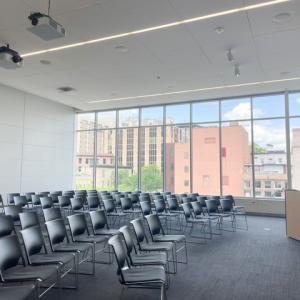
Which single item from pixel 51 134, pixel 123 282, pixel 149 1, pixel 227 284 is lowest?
pixel 227 284

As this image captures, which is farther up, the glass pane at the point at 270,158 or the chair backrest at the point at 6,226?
the glass pane at the point at 270,158

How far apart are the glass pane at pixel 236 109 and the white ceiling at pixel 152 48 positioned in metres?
0.73

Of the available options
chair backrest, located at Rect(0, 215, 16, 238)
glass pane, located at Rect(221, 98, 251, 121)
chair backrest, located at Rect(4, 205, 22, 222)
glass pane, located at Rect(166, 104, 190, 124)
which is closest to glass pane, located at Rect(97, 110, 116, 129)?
glass pane, located at Rect(166, 104, 190, 124)

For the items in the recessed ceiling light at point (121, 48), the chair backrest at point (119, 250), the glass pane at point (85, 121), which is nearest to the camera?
the chair backrest at point (119, 250)

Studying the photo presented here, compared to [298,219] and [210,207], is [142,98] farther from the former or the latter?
[298,219]

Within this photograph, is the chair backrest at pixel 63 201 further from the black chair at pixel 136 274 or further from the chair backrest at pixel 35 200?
the black chair at pixel 136 274

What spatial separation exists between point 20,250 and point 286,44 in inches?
231

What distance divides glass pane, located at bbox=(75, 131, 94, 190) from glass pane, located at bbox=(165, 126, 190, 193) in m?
3.33

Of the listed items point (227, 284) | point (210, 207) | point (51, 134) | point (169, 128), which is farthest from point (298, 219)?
point (51, 134)

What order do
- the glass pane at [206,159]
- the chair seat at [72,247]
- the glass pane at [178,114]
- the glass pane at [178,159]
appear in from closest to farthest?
the chair seat at [72,247] < the glass pane at [206,159] < the glass pane at [178,159] < the glass pane at [178,114]

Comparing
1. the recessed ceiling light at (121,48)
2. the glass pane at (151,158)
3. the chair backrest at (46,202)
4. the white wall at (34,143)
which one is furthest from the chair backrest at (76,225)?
Result: the glass pane at (151,158)

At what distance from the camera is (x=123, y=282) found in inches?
111

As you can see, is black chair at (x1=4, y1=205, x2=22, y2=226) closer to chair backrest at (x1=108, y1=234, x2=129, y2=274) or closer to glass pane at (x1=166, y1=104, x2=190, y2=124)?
chair backrest at (x1=108, y1=234, x2=129, y2=274)

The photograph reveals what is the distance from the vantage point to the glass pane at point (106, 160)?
12164 mm
